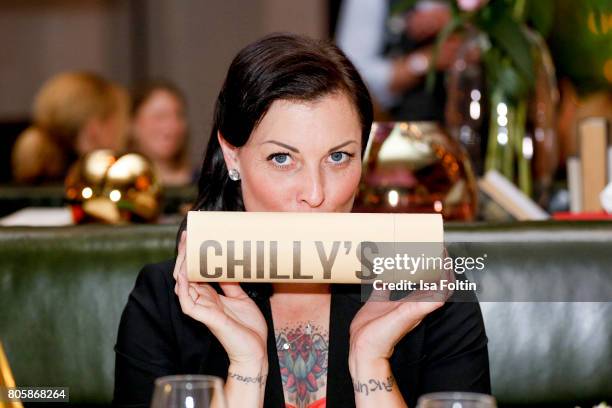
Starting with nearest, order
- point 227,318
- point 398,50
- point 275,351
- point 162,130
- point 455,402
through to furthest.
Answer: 1. point 455,402
2. point 227,318
3. point 275,351
4. point 398,50
5. point 162,130

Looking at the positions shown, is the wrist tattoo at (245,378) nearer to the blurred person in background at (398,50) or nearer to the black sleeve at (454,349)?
the black sleeve at (454,349)

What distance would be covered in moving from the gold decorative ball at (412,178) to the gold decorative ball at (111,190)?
0.45m

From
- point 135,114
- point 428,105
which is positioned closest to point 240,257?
point 428,105

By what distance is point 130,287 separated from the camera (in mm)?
1874

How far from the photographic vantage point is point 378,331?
1523 mm

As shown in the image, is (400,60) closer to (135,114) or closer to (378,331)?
(135,114)

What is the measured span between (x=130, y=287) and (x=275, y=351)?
1.07 ft

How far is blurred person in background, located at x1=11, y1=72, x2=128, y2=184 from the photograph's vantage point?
3.82 meters

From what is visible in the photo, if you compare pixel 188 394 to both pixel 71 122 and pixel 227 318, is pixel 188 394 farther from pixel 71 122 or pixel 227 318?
pixel 71 122

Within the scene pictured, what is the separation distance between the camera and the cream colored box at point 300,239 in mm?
1164

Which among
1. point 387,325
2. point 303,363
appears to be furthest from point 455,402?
point 303,363

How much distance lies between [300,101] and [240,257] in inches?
18.2

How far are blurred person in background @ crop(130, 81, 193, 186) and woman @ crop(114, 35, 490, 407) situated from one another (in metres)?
2.84

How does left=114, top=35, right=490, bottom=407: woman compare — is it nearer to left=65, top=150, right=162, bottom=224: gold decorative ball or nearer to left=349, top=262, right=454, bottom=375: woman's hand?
left=349, top=262, right=454, bottom=375: woman's hand
